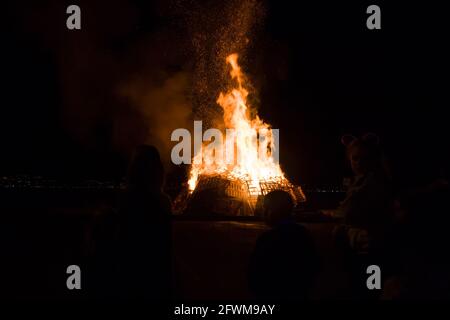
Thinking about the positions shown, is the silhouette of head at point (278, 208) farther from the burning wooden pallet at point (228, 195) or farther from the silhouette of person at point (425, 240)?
the burning wooden pallet at point (228, 195)

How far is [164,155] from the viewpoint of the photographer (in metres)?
15.7

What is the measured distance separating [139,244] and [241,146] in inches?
341

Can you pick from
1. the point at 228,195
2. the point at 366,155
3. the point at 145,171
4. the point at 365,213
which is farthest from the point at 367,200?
the point at 228,195

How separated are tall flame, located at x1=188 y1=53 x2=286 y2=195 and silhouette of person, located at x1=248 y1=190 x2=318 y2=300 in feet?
25.1

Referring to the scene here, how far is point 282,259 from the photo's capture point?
3.06m

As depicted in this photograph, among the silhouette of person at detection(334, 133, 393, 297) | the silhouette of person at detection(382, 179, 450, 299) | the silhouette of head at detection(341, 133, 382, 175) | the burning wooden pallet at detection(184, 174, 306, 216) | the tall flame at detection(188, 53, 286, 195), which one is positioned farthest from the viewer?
the tall flame at detection(188, 53, 286, 195)

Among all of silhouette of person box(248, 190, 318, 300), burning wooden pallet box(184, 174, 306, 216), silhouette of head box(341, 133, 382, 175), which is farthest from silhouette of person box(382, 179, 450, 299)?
burning wooden pallet box(184, 174, 306, 216)

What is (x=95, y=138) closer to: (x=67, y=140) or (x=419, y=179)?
(x=67, y=140)

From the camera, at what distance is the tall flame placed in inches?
446

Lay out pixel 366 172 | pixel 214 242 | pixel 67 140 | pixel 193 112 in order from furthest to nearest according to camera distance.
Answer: pixel 67 140, pixel 193 112, pixel 214 242, pixel 366 172

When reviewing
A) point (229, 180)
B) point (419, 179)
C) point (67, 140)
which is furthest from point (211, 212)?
point (67, 140)

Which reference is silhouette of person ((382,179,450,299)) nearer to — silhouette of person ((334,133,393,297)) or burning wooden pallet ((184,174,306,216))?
silhouette of person ((334,133,393,297))
